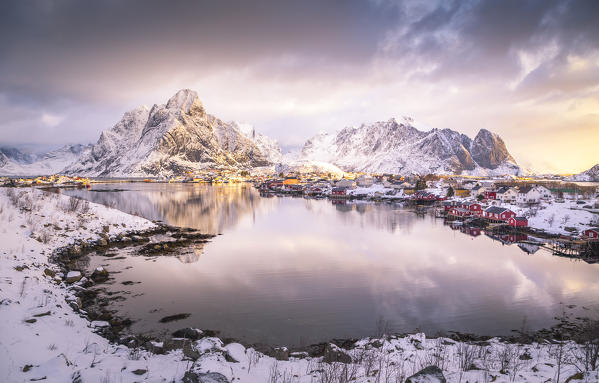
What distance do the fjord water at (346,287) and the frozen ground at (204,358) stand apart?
2.51 meters

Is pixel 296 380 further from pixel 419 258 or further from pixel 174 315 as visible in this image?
pixel 419 258

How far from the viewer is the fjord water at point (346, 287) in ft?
43.2

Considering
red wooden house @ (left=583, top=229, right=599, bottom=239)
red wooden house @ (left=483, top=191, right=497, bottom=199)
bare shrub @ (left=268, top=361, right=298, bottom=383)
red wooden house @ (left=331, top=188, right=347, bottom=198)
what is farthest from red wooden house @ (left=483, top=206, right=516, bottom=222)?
red wooden house @ (left=331, top=188, right=347, bottom=198)

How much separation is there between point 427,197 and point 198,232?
185 feet

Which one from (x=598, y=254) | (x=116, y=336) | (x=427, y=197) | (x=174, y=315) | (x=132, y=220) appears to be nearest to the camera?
(x=116, y=336)

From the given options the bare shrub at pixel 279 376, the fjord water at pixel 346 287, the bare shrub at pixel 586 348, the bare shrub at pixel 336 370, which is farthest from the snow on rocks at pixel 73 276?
the bare shrub at pixel 586 348

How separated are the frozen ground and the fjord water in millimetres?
2508

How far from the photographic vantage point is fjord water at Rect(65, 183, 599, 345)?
43.2 feet

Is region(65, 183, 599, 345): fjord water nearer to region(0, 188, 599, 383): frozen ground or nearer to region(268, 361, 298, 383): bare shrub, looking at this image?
region(0, 188, 599, 383): frozen ground

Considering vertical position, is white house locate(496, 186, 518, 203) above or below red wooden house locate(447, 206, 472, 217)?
above

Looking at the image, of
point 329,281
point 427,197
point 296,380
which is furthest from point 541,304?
point 427,197

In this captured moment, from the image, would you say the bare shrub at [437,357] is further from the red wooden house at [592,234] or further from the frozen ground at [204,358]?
the red wooden house at [592,234]

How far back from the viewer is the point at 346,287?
A: 17688mm

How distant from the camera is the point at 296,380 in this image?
730cm
